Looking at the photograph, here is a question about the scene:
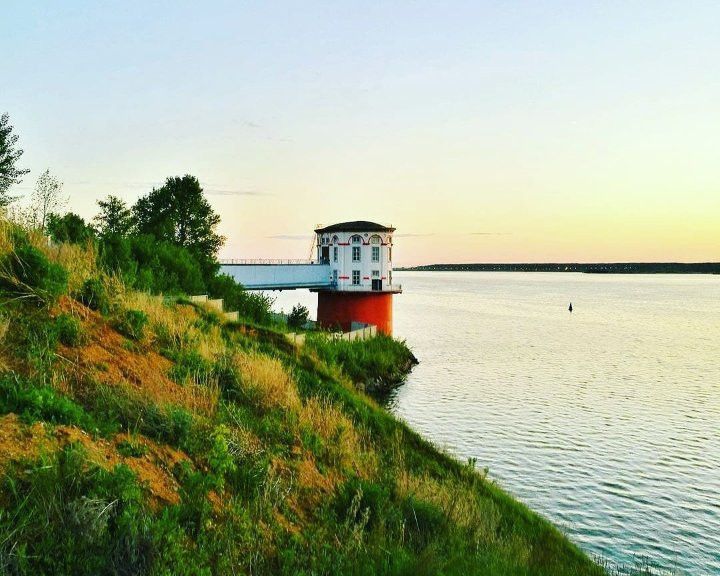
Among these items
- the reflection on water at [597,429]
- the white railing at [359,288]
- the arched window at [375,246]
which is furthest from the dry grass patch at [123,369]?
the arched window at [375,246]

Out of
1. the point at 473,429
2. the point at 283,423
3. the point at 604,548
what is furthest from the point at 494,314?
the point at 283,423

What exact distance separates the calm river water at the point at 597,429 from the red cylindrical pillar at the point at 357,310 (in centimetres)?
489

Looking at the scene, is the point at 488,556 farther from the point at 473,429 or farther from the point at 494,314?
the point at 494,314

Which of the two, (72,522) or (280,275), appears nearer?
(72,522)

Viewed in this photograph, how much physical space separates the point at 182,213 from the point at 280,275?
14.1 metres

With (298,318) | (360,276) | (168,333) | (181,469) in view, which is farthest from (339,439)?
(360,276)

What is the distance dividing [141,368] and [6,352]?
7.17 feet

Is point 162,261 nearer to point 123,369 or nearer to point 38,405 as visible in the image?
point 123,369

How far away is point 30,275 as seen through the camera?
9664 mm

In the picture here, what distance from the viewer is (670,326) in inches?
2943

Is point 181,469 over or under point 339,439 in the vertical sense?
over

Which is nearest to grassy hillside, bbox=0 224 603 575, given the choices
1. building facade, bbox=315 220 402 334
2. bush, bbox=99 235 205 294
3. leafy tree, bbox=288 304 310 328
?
bush, bbox=99 235 205 294

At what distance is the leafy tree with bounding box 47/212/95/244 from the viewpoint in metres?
21.5

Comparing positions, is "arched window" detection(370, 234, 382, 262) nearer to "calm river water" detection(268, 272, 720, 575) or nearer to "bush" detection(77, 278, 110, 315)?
"calm river water" detection(268, 272, 720, 575)
